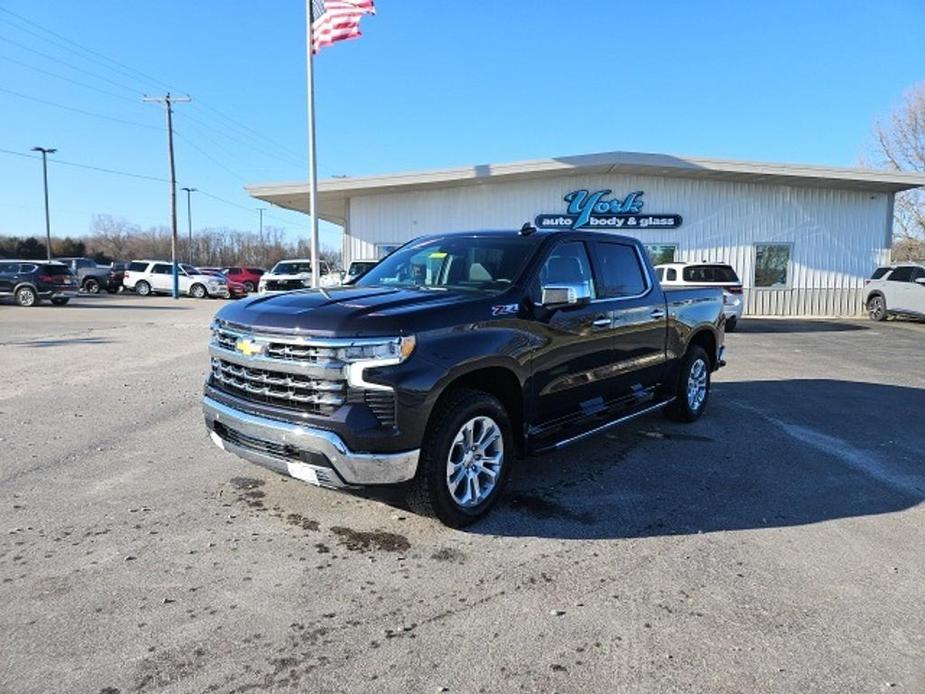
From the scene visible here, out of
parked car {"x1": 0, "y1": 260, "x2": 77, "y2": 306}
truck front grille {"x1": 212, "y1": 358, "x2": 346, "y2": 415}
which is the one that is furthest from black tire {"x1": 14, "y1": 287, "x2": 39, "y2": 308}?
truck front grille {"x1": 212, "y1": 358, "x2": 346, "y2": 415}

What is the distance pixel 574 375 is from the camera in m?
5.06

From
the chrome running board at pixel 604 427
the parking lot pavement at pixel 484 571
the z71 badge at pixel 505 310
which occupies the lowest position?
the parking lot pavement at pixel 484 571

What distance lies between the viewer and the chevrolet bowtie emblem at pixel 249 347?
4066mm

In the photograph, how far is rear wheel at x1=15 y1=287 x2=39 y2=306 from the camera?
26641 mm

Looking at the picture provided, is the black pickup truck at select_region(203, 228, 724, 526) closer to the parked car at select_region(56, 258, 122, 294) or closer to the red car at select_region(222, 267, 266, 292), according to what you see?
the red car at select_region(222, 267, 266, 292)

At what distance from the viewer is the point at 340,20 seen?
53.9 ft

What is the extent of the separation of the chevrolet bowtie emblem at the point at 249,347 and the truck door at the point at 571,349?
1792 millimetres

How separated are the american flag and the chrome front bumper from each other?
48.0ft

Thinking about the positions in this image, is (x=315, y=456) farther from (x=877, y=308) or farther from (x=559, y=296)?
(x=877, y=308)

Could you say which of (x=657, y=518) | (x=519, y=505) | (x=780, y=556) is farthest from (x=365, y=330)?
(x=780, y=556)

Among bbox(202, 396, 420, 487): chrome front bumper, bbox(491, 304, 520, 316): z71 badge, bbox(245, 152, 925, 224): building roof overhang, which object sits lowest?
bbox(202, 396, 420, 487): chrome front bumper

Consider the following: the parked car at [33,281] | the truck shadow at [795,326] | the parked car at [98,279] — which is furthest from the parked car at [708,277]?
the parked car at [98,279]

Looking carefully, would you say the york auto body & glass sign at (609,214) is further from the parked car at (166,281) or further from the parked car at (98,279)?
the parked car at (98,279)

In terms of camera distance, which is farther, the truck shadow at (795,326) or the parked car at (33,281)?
the parked car at (33,281)
